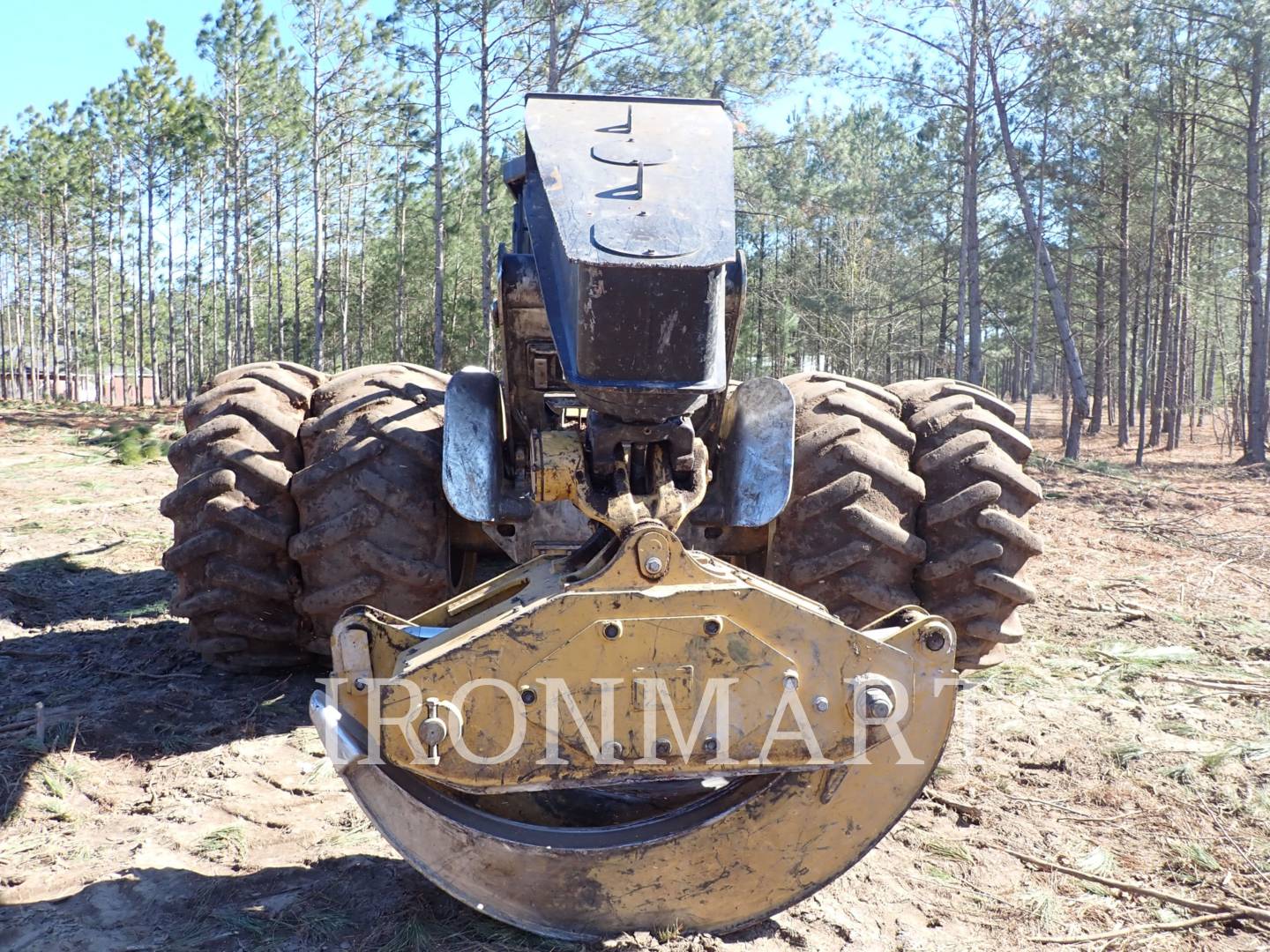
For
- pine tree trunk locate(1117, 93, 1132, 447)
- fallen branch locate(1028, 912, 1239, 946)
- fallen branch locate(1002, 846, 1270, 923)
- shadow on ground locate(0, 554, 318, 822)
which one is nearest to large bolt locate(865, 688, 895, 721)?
fallen branch locate(1028, 912, 1239, 946)

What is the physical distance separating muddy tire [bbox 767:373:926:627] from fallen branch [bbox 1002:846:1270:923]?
0.94m

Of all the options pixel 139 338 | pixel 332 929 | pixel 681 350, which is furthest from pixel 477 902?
pixel 139 338

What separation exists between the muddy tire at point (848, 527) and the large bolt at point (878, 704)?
121 centimetres

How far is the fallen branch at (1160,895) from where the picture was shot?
2.82 meters

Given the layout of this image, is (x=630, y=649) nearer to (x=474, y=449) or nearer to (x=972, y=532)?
(x=474, y=449)

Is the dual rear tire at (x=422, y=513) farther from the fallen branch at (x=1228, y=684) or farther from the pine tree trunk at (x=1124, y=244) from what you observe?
the pine tree trunk at (x=1124, y=244)

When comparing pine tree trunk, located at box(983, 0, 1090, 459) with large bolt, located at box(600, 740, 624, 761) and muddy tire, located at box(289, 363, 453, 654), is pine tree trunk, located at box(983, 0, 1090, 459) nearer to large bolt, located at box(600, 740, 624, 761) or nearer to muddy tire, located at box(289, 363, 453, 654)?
muddy tire, located at box(289, 363, 453, 654)

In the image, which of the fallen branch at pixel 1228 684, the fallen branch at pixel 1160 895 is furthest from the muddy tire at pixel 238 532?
the fallen branch at pixel 1228 684

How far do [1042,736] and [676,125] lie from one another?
2.93 metres

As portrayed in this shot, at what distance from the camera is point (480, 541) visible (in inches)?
158

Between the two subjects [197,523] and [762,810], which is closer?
[762,810]

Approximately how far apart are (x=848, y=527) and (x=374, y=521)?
5.65ft

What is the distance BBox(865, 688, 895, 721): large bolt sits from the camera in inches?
91.0

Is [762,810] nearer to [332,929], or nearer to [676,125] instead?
[332,929]
